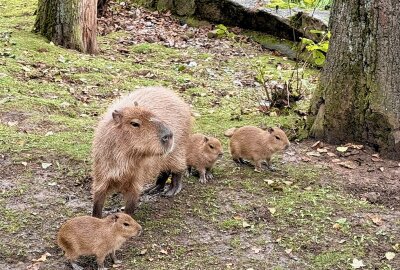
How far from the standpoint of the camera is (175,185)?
16.8 ft

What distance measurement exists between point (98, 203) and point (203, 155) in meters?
1.20

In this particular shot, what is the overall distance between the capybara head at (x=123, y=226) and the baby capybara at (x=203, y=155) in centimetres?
134

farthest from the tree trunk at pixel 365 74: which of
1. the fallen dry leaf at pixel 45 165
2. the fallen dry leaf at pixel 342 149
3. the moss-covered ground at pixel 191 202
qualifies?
the fallen dry leaf at pixel 45 165

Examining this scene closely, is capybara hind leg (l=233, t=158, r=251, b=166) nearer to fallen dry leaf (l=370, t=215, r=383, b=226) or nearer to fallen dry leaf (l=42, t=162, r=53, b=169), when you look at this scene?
fallen dry leaf (l=370, t=215, r=383, b=226)

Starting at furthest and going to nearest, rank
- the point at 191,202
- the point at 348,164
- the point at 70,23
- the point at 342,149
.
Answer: the point at 70,23 < the point at 342,149 < the point at 348,164 < the point at 191,202

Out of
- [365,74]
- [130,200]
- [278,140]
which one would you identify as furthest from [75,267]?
[365,74]

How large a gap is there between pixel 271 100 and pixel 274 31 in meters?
4.28

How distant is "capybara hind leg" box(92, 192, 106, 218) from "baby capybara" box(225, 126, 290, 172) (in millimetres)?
1563

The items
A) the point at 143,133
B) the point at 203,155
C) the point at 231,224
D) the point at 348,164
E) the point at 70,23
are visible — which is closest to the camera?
the point at 143,133

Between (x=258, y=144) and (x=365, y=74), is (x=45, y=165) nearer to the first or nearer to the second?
(x=258, y=144)

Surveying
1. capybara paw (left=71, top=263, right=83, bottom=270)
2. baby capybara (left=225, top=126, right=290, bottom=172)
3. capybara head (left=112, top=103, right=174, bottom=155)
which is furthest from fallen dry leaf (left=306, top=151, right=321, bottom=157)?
capybara paw (left=71, top=263, right=83, bottom=270)

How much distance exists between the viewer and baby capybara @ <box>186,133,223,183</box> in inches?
209

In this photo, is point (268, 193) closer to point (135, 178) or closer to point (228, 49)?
point (135, 178)

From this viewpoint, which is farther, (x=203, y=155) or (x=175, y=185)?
(x=203, y=155)
